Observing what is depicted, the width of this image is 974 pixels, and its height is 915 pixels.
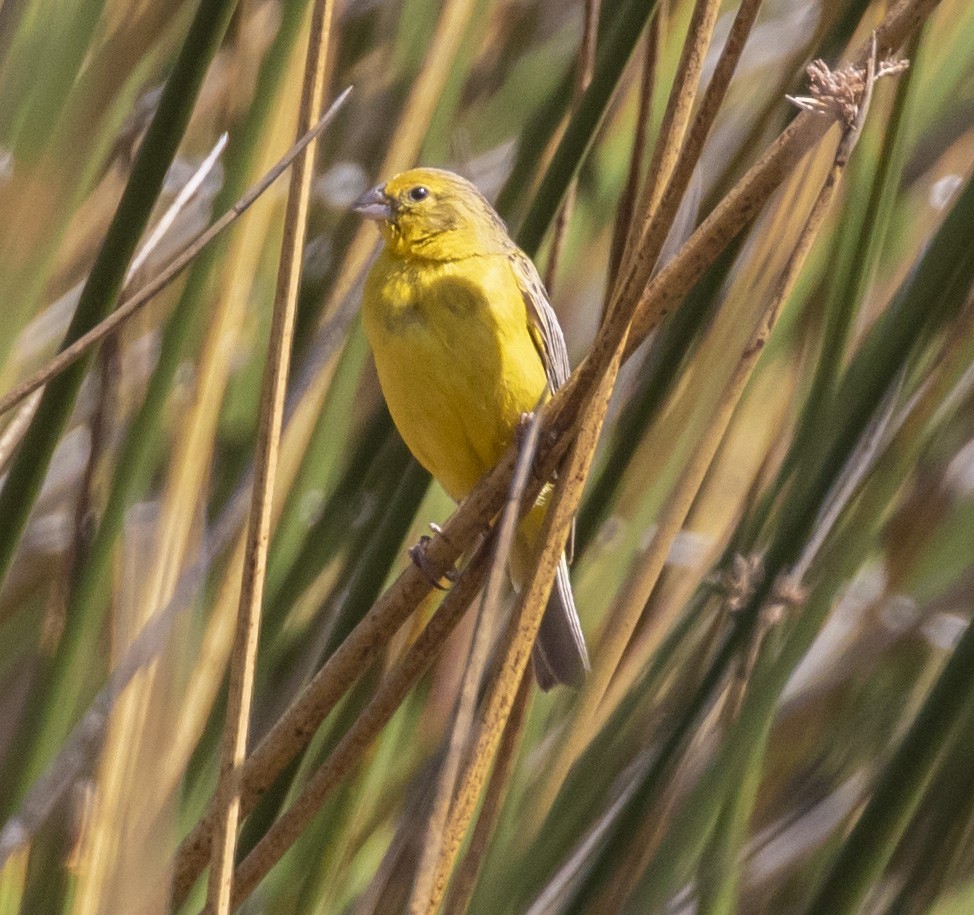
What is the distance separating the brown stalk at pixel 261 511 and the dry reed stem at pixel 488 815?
6.8 inches

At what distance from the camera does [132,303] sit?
94cm

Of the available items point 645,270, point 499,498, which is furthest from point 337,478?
point 645,270

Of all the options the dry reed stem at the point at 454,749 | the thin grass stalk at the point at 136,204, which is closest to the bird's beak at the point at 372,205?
the thin grass stalk at the point at 136,204

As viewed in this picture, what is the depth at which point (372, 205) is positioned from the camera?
7.22ft

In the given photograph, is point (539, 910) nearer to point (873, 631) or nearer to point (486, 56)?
point (873, 631)

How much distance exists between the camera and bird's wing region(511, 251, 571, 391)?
7.43ft

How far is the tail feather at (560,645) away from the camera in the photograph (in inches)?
78.4

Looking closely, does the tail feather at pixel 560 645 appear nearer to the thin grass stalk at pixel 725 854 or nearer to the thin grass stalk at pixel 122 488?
the thin grass stalk at pixel 725 854

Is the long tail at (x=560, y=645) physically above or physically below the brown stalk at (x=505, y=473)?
below

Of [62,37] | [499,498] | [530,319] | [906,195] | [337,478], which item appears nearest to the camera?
[499,498]

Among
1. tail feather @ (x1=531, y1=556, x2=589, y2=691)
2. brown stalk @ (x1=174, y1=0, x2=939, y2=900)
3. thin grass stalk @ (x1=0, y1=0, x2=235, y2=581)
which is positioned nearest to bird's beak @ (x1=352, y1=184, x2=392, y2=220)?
tail feather @ (x1=531, y1=556, x2=589, y2=691)

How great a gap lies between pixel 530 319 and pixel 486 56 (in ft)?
1.44

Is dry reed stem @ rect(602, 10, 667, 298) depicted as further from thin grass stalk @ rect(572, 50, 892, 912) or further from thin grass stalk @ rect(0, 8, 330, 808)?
thin grass stalk @ rect(0, 8, 330, 808)

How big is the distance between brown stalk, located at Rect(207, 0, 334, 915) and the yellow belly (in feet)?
3.30
